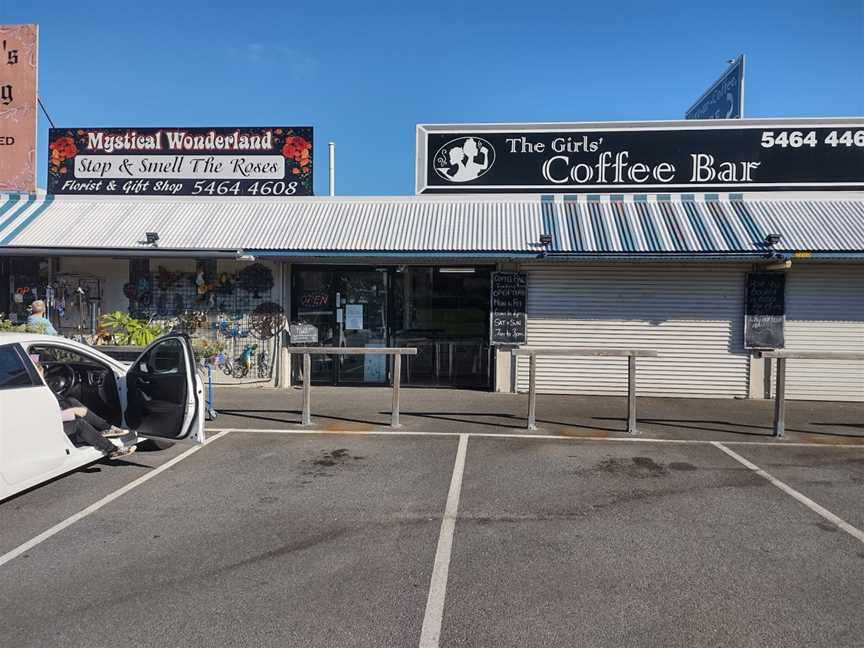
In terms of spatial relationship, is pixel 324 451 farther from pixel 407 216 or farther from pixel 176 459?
pixel 407 216

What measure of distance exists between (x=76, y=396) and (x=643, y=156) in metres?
9.98

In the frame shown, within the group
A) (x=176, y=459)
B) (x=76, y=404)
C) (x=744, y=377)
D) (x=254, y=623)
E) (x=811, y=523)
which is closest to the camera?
(x=254, y=623)

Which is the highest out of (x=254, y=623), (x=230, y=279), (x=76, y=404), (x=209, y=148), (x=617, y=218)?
(x=209, y=148)

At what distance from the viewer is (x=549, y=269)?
1152 cm

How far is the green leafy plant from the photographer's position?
10.1m

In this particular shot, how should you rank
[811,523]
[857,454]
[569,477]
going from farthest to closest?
[857,454]
[569,477]
[811,523]

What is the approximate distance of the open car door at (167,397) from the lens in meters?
6.54

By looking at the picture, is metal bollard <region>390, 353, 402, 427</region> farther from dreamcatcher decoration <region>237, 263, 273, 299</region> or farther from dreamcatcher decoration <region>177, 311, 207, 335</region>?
dreamcatcher decoration <region>177, 311, 207, 335</region>

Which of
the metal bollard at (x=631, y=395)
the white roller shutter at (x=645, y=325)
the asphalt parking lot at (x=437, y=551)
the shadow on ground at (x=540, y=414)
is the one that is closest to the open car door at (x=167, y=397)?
the asphalt parking lot at (x=437, y=551)

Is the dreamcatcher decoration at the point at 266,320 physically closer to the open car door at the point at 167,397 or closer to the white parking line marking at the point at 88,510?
the white parking line marking at the point at 88,510

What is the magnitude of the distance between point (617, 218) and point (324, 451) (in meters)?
6.83

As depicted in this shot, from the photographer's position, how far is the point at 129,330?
10.2 metres

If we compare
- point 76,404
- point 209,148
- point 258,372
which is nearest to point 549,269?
point 258,372

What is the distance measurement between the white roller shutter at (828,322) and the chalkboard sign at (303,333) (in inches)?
320
